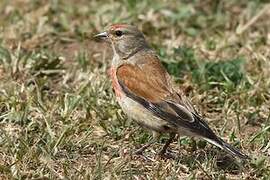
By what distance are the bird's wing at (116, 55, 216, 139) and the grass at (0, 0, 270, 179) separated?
1.11 ft

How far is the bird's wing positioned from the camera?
6121 millimetres

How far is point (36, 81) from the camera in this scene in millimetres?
7648

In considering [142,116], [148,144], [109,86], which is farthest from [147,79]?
[109,86]

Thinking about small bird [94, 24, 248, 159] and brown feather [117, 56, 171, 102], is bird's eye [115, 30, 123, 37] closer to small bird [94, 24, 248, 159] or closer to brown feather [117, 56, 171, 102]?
small bird [94, 24, 248, 159]

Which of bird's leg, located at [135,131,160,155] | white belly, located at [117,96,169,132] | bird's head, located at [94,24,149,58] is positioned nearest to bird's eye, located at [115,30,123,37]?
bird's head, located at [94,24,149,58]

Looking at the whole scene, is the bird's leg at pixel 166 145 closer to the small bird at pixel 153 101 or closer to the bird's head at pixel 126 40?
the small bird at pixel 153 101

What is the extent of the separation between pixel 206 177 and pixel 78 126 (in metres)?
1.28

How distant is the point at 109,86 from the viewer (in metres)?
7.61

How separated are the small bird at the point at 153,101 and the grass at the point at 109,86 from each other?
260 millimetres

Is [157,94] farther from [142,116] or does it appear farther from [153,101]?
[142,116]

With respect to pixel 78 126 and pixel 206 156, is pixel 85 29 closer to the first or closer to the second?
pixel 78 126

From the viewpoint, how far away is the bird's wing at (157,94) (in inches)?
241

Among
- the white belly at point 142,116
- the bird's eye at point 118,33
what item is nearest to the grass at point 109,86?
the white belly at point 142,116

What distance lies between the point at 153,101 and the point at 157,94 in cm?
10
